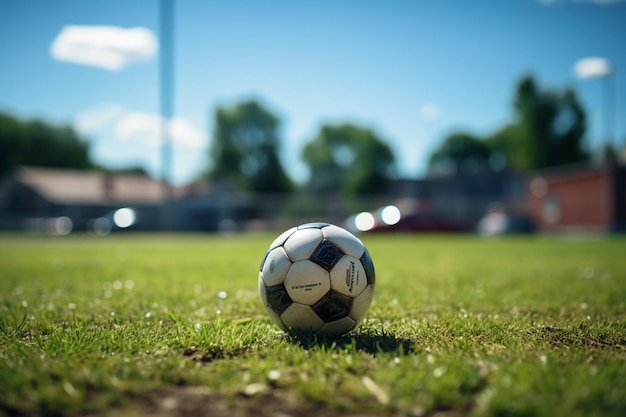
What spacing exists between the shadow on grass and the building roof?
175 ft

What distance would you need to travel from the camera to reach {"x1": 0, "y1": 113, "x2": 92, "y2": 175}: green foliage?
7206 centimetres

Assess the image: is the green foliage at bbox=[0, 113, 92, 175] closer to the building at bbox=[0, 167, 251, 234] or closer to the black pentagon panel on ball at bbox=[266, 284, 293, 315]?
the building at bbox=[0, 167, 251, 234]

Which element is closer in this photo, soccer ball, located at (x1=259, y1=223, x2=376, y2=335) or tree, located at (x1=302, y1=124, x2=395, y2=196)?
soccer ball, located at (x1=259, y1=223, x2=376, y2=335)

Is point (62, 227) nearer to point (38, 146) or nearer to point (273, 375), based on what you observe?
point (38, 146)

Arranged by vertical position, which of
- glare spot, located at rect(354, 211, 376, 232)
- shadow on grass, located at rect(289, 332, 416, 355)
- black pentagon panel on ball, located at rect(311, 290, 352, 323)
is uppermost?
black pentagon panel on ball, located at rect(311, 290, 352, 323)

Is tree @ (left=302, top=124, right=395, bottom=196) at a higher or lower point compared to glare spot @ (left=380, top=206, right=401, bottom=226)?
higher

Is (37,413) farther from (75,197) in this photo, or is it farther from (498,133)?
(498,133)

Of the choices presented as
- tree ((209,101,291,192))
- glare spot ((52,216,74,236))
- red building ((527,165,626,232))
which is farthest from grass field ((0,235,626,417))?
tree ((209,101,291,192))

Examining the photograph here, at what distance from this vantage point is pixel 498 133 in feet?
305

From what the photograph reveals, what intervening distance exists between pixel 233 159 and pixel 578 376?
79.7 meters

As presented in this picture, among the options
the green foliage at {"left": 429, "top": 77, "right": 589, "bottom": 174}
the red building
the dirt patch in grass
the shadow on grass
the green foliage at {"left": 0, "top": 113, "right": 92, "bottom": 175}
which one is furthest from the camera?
the green foliage at {"left": 0, "top": 113, "right": 92, "bottom": 175}

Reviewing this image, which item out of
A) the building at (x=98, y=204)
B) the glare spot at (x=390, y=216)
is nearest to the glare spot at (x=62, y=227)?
the building at (x=98, y=204)

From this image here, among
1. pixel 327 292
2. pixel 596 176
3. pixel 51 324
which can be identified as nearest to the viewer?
pixel 327 292

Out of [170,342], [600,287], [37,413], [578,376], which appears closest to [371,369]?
[578,376]
